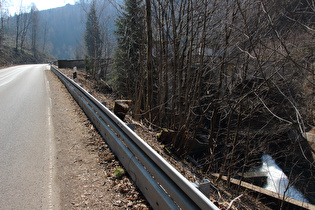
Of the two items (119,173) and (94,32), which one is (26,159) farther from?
(94,32)

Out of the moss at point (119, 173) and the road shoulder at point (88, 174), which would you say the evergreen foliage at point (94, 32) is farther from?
the moss at point (119, 173)

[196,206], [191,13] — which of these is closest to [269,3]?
[191,13]

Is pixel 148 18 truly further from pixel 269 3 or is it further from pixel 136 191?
pixel 136 191

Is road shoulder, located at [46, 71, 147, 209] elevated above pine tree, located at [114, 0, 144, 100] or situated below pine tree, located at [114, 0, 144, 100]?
below

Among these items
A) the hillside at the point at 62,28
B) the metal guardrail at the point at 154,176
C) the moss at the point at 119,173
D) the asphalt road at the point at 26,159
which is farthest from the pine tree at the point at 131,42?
the hillside at the point at 62,28

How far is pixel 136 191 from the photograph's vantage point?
10.6 ft

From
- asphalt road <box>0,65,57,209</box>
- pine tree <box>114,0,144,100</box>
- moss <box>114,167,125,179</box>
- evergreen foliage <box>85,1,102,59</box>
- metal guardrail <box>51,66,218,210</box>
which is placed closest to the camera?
metal guardrail <box>51,66,218,210</box>

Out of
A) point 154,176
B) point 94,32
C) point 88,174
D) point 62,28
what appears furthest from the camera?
point 62,28

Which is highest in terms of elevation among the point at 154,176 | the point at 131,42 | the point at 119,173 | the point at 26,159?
the point at 131,42

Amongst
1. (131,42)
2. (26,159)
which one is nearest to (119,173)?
(26,159)

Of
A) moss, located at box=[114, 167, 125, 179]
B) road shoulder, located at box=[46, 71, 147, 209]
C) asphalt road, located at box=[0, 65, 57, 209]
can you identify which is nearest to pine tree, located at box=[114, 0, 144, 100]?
asphalt road, located at box=[0, 65, 57, 209]

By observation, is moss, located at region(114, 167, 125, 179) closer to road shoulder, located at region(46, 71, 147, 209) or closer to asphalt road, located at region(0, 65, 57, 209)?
road shoulder, located at region(46, 71, 147, 209)

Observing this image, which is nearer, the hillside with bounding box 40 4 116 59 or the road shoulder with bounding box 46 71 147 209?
the road shoulder with bounding box 46 71 147 209

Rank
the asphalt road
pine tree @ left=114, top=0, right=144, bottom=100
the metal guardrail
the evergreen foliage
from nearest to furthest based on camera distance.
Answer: the metal guardrail → the asphalt road → pine tree @ left=114, top=0, right=144, bottom=100 → the evergreen foliage
